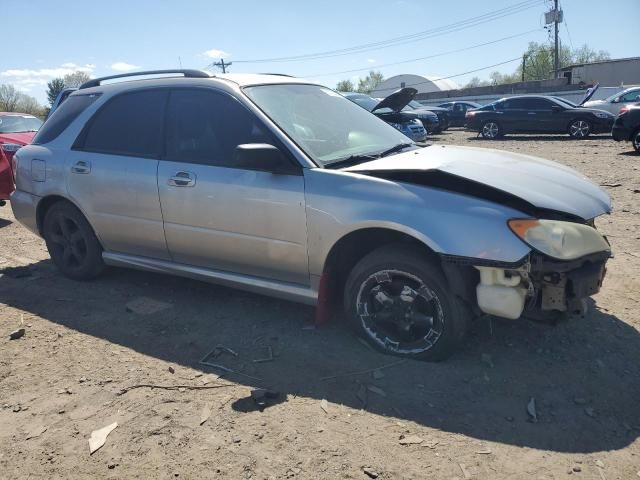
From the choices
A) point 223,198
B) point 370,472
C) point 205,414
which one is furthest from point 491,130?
point 370,472

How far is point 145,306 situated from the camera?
4.31 meters

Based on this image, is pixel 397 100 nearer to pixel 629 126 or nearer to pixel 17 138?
pixel 17 138

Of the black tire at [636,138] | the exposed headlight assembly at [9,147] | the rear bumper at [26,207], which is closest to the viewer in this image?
the rear bumper at [26,207]

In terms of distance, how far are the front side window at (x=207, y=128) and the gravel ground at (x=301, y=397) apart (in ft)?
4.15

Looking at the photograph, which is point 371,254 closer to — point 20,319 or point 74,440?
point 74,440

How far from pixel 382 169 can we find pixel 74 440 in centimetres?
231

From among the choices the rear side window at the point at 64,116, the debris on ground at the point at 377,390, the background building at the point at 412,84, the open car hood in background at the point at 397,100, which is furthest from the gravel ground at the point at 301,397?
the background building at the point at 412,84

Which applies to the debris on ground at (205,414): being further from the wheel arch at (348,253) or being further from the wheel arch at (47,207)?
the wheel arch at (47,207)

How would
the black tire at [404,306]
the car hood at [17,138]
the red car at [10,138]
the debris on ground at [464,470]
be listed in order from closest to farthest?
the debris on ground at [464,470] < the black tire at [404,306] < the red car at [10,138] < the car hood at [17,138]

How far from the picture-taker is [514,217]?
9.18ft

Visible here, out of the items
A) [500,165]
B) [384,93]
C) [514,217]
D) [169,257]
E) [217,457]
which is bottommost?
A: [217,457]

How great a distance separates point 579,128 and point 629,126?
583cm

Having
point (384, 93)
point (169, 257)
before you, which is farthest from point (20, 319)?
point (384, 93)

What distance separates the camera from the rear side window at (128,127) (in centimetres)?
413
